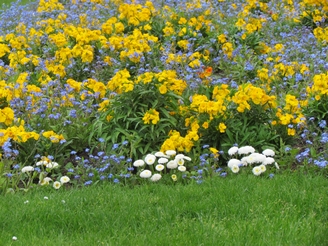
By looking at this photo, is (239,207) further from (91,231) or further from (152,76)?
(152,76)

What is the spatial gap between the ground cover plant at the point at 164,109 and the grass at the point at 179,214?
34 cm

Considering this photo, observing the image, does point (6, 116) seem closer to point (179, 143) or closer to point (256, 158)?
point (179, 143)

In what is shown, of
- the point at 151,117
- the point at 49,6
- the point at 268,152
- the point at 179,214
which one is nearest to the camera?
the point at 179,214

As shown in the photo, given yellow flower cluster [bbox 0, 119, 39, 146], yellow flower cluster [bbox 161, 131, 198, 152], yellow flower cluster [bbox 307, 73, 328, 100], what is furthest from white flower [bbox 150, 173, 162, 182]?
yellow flower cluster [bbox 307, 73, 328, 100]

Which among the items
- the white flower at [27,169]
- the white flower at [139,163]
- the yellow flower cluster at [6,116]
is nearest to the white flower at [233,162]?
the white flower at [139,163]

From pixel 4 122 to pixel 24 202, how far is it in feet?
5.45

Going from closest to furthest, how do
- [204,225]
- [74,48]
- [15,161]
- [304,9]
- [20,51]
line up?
[204,225]
[15,161]
[74,48]
[20,51]
[304,9]

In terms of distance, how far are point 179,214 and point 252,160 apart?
3.95ft

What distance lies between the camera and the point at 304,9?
9914 mm

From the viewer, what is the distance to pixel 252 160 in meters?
5.43

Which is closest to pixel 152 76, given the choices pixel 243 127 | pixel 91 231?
pixel 243 127

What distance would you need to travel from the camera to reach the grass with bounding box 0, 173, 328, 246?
163 inches

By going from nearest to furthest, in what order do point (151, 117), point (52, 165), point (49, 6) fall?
point (52, 165) < point (151, 117) < point (49, 6)

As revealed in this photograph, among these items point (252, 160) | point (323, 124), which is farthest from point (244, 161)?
point (323, 124)
